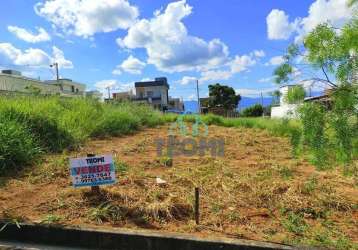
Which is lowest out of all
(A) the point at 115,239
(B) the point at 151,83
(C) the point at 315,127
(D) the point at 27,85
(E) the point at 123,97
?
(A) the point at 115,239

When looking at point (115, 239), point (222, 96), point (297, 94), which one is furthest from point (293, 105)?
point (222, 96)

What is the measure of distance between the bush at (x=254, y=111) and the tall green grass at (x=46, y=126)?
20599 mm

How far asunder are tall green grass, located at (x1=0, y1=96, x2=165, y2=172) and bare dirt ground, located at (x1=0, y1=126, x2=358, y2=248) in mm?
366

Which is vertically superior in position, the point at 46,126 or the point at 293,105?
the point at 293,105

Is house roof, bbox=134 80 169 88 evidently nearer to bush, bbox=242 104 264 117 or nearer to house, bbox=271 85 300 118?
bush, bbox=242 104 264 117

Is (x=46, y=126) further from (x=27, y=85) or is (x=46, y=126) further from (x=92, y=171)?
(x=27, y=85)

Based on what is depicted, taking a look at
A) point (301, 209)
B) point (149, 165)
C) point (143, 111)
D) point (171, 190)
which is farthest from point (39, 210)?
point (143, 111)

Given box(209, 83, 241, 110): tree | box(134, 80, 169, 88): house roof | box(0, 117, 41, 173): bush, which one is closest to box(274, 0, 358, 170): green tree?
box(0, 117, 41, 173): bush

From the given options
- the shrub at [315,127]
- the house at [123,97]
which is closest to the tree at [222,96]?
the house at [123,97]

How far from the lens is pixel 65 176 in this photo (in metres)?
4.38

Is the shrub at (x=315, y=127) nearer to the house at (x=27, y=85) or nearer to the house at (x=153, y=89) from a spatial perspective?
the house at (x=27, y=85)

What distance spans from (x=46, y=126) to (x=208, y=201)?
3.87 meters

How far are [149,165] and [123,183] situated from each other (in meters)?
1.19

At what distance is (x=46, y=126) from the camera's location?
619cm
